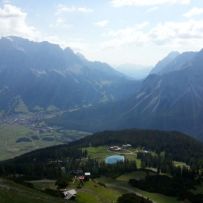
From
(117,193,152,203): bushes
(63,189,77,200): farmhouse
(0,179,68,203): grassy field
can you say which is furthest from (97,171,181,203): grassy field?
(0,179,68,203): grassy field

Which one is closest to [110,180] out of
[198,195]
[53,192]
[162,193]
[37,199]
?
[162,193]

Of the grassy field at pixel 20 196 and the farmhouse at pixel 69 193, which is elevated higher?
the grassy field at pixel 20 196

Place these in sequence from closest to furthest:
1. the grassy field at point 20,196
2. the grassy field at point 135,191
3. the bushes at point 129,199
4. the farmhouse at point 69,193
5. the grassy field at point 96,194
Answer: the grassy field at point 20,196
the farmhouse at point 69,193
the grassy field at point 96,194
the bushes at point 129,199
the grassy field at point 135,191

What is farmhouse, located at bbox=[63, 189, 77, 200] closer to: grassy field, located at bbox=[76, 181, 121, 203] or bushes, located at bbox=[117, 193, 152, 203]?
grassy field, located at bbox=[76, 181, 121, 203]

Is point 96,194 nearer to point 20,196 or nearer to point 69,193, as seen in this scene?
point 69,193

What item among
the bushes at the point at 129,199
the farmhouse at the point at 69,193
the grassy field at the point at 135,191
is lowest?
the grassy field at the point at 135,191

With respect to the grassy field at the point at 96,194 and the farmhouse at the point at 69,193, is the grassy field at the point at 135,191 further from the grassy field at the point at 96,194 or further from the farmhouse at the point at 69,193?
the farmhouse at the point at 69,193

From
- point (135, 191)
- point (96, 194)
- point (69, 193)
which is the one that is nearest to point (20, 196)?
point (69, 193)

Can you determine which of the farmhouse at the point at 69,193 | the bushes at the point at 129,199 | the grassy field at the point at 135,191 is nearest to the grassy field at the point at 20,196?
the farmhouse at the point at 69,193

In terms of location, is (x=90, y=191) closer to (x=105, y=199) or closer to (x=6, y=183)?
(x=105, y=199)
